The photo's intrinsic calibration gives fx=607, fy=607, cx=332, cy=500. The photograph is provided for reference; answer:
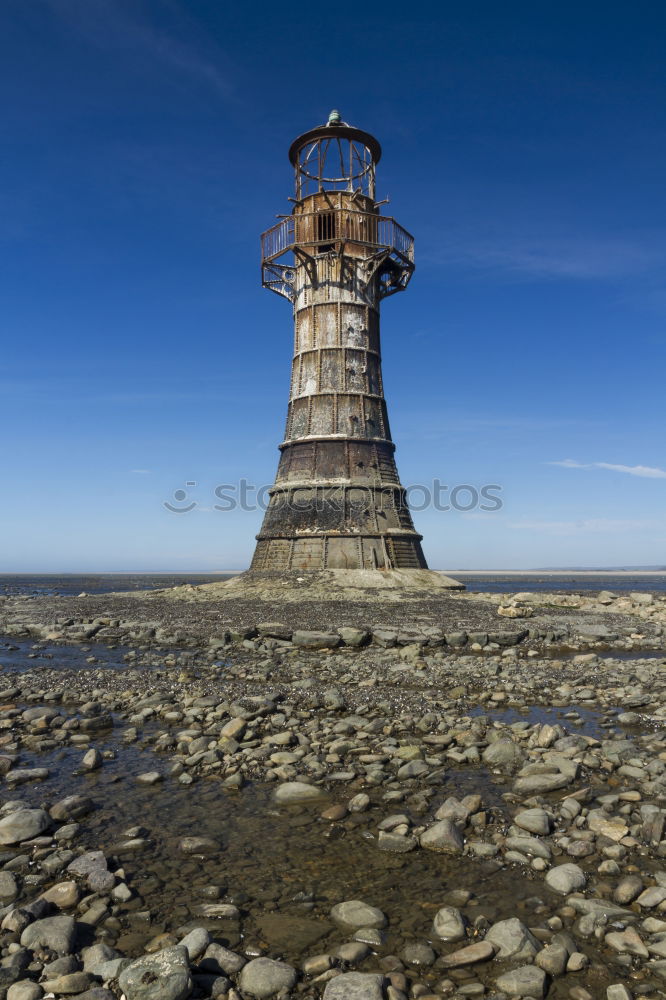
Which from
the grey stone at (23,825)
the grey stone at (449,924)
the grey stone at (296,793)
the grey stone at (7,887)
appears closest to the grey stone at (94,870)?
the grey stone at (7,887)

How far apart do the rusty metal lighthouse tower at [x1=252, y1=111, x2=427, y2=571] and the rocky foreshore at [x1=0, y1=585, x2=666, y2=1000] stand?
1776cm

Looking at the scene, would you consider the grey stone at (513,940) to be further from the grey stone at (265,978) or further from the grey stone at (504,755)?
the grey stone at (504,755)

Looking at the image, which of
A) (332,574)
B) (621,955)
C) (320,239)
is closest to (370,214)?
(320,239)

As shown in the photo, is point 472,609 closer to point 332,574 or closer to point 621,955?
point 332,574

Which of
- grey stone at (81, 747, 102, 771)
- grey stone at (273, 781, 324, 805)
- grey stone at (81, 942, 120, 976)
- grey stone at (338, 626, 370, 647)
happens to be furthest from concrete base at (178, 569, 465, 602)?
grey stone at (81, 942, 120, 976)

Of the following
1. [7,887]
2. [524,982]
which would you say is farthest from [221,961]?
[7,887]

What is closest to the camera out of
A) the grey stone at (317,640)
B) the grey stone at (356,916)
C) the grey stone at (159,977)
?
the grey stone at (159,977)

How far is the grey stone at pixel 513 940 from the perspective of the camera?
12.5ft

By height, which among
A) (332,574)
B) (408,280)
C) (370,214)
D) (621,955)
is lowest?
(621,955)

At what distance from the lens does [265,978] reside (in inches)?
141

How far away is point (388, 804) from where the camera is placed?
20.1 feet

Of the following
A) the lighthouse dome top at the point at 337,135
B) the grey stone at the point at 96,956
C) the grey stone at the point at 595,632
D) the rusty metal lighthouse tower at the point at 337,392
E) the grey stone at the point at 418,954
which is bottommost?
the grey stone at the point at 418,954

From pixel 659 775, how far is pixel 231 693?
21.1 feet

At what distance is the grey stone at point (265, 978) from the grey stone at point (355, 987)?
254 mm
